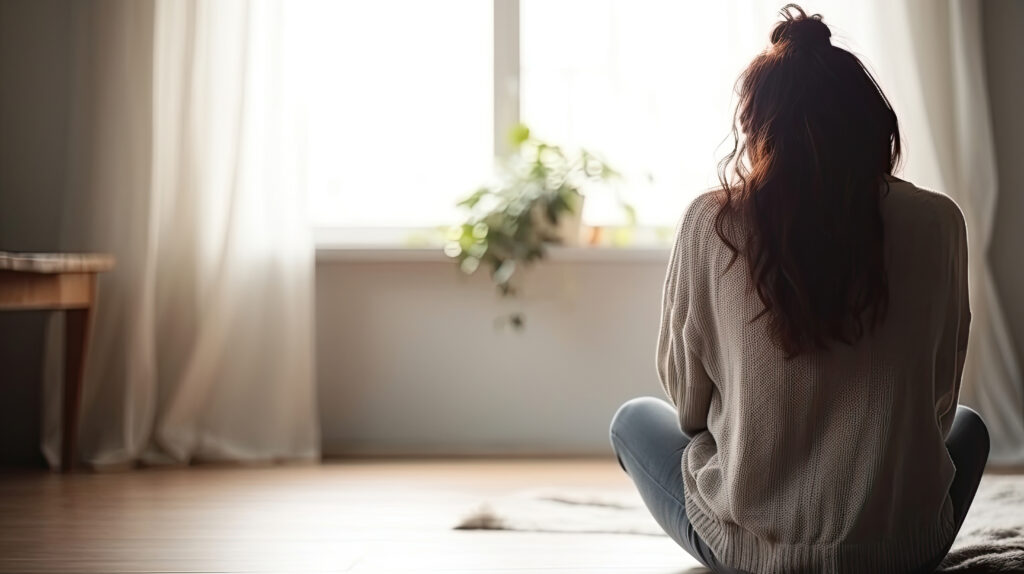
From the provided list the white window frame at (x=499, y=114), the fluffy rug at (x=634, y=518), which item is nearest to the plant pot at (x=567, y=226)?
the white window frame at (x=499, y=114)

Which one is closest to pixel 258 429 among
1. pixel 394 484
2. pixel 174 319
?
pixel 174 319

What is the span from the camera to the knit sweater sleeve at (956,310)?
139 centimetres

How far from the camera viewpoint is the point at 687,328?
148 cm

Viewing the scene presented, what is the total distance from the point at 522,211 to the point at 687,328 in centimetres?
175

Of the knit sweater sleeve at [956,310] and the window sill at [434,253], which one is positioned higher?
the window sill at [434,253]

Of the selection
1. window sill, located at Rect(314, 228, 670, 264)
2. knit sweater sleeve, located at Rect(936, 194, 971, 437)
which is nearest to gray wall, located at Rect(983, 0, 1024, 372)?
window sill, located at Rect(314, 228, 670, 264)

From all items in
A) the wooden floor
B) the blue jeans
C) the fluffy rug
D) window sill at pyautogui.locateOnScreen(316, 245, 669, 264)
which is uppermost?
window sill at pyautogui.locateOnScreen(316, 245, 669, 264)

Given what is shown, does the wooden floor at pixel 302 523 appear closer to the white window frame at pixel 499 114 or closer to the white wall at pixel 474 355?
the white wall at pixel 474 355

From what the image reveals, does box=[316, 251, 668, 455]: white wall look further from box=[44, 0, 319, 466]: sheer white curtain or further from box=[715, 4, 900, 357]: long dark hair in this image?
box=[715, 4, 900, 357]: long dark hair

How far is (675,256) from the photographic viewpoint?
58.9 inches

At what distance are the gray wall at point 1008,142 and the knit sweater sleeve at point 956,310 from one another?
6.62ft

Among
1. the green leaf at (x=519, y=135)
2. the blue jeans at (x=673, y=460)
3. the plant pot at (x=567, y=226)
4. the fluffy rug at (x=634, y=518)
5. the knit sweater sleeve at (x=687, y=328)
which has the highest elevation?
the green leaf at (x=519, y=135)

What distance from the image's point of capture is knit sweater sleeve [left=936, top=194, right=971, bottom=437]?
1.39 m

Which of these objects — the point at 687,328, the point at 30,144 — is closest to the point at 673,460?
the point at 687,328
